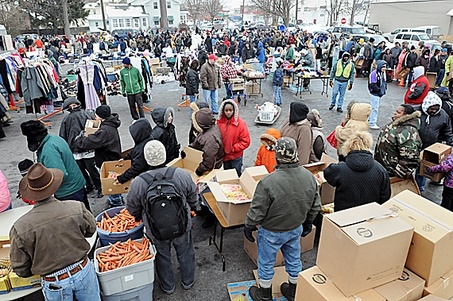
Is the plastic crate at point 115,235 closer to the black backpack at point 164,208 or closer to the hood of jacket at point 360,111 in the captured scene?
the black backpack at point 164,208

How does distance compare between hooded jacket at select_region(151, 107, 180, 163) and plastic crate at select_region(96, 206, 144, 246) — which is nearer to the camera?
plastic crate at select_region(96, 206, 144, 246)

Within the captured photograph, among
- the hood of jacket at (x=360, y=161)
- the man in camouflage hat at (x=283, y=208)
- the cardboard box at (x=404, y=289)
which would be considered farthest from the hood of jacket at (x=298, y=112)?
the cardboard box at (x=404, y=289)

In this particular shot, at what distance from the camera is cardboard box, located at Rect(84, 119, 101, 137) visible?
16.3 feet

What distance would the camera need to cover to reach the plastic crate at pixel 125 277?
2.91 metres

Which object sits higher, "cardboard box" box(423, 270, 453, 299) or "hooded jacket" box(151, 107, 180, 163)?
"hooded jacket" box(151, 107, 180, 163)

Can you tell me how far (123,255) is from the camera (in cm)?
312

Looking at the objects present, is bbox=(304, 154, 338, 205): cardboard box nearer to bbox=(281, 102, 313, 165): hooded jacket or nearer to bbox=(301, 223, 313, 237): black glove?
bbox=(281, 102, 313, 165): hooded jacket

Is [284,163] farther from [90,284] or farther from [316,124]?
[316,124]

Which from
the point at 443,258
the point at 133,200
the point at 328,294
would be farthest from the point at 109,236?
the point at 443,258

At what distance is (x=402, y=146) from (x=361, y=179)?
1.27m

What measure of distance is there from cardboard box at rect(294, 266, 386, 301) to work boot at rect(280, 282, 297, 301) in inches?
32.3

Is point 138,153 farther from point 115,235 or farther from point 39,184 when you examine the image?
point 39,184

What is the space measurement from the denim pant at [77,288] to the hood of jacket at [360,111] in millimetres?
3799

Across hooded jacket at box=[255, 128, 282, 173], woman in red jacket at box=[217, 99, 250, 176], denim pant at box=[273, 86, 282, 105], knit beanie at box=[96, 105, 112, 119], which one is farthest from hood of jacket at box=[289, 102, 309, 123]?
denim pant at box=[273, 86, 282, 105]
